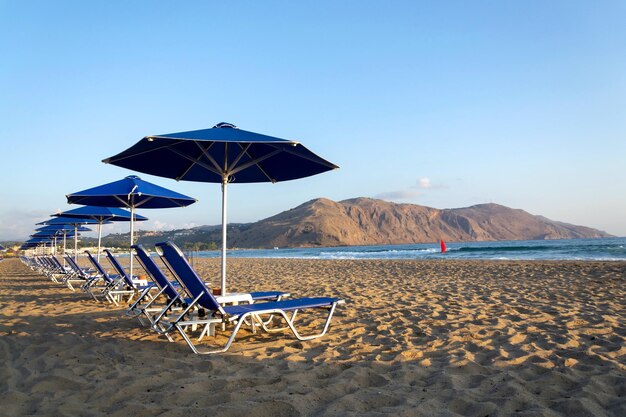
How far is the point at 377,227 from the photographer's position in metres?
118

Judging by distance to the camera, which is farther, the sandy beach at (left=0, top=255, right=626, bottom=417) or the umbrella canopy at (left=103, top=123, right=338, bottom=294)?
the umbrella canopy at (left=103, top=123, right=338, bottom=294)

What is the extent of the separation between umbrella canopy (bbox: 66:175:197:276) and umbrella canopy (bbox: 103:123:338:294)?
4.25 ft

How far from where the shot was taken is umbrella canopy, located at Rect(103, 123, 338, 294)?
156 inches

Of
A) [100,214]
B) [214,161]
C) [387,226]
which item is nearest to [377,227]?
[387,226]

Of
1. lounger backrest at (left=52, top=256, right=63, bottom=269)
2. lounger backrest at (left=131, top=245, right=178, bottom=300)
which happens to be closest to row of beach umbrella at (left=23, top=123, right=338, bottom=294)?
lounger backrest at (left=131, top=245, right=178, bottom=300)

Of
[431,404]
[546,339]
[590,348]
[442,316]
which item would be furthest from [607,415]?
[442,316]

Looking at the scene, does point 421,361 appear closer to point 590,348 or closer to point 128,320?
point 590,348

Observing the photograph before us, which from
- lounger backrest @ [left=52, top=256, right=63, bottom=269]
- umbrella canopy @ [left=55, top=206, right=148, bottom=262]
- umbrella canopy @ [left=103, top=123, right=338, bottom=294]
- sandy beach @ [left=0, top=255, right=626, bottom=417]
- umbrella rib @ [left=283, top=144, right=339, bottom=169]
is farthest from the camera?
lounger backrest @ [left=52, top=256, right=63, bottom=269]

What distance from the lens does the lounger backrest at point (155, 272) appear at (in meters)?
4.19

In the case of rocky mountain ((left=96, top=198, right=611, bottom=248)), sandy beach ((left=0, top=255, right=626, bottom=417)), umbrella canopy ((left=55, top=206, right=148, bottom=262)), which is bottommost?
sandy beach ((left=0, top=255, right=626, bottom=417))

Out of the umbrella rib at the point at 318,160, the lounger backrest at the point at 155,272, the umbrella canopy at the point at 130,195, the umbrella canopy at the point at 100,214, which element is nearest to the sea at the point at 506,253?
the umbrella canopy at the point at 100,214

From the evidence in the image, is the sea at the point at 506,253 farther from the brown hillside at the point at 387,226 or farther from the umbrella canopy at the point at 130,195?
the brown hillside at the point at 387,226

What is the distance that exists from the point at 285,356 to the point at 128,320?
272 centimetres

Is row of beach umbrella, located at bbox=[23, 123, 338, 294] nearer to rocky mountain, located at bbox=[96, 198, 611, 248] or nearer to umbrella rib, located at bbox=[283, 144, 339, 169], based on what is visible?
umbrella rib, located at bbox=[283, 144, 339, 169]
